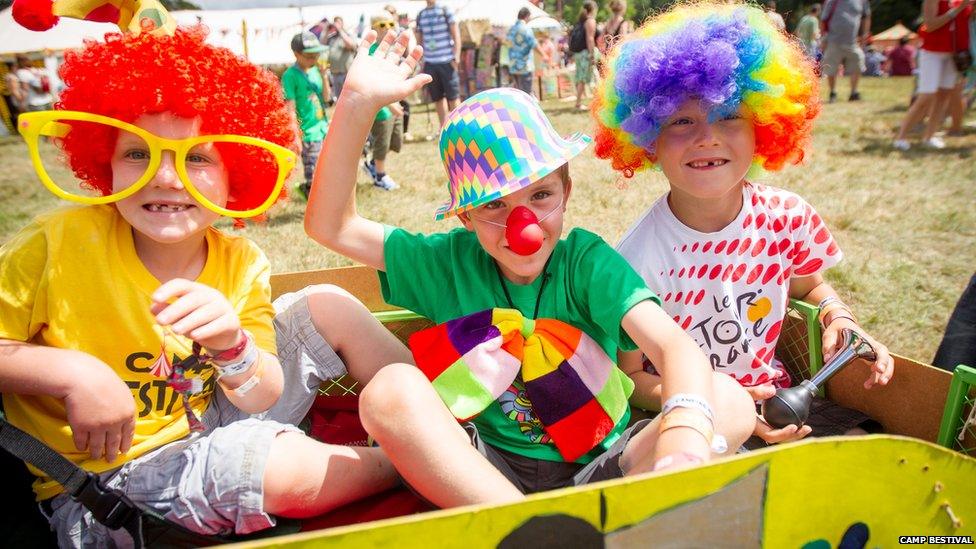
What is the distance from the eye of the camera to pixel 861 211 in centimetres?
425

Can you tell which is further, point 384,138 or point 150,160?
point 384,138

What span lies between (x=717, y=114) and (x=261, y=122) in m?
1.11

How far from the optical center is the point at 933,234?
3.78 m

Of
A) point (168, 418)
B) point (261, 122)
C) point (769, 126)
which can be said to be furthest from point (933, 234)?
point (168, 418)

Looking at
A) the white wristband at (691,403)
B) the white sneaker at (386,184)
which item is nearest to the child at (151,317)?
the white wristband at (691,403)

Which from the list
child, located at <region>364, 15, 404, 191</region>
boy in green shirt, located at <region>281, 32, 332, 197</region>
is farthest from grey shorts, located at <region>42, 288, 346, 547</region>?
child, located at <region>364, 15, 404, 191</region>

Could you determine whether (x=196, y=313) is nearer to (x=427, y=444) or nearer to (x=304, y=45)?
(x=427, y=444)

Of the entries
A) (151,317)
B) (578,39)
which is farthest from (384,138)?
(578,39)

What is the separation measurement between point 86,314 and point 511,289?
2.94ft

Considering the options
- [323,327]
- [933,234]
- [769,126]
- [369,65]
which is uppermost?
[369,65]

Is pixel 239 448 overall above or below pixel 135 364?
below

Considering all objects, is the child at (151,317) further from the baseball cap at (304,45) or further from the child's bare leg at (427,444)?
A: the baseball cap at (304,45)

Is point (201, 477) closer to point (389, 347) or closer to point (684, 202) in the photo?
point (389, 347)

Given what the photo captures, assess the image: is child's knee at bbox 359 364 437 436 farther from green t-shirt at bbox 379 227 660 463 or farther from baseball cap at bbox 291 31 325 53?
baseball cap at bbox 291 31 325 53
